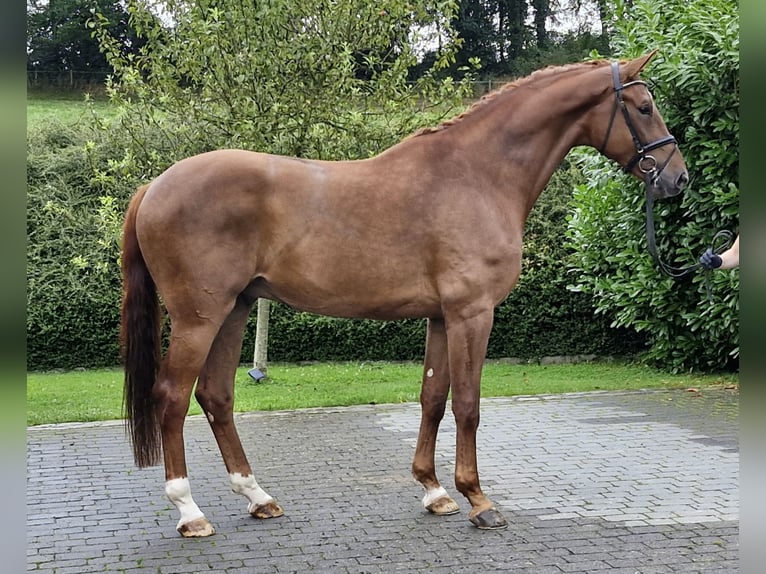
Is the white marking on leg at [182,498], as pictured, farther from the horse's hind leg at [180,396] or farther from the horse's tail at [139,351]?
the horse's tail at [139,351]

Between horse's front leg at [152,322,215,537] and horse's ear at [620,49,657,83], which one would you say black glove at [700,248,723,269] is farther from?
horse's front leg at [152,322,215,537]

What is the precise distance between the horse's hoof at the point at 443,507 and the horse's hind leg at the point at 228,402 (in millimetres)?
915

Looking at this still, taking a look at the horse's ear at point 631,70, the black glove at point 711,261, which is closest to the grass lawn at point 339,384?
the horse's ear at point 631,70

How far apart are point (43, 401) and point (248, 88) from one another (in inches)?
165

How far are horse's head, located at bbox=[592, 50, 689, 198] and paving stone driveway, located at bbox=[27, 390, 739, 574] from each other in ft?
6.43

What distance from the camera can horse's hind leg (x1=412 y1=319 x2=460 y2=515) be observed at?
15.5 feet

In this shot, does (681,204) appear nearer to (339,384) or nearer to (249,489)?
(339,384)

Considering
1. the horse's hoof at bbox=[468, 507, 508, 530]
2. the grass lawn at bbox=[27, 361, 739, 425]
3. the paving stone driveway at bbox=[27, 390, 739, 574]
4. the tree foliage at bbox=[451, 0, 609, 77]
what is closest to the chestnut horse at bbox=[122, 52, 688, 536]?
the horse's hoof at bbox=[468, 507, 508, 530]

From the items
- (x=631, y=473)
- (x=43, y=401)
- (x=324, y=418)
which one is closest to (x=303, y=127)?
(x=324, y=418)

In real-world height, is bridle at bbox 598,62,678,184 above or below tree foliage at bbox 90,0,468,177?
below

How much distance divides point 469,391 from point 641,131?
1.78m

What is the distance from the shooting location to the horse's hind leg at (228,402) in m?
4.64

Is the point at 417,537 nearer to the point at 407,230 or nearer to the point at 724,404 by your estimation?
the point at 407,230

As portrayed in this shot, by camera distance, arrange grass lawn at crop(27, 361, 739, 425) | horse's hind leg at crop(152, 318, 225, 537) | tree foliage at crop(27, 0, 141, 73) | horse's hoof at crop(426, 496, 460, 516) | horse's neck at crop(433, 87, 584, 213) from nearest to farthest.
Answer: horse's hind leg at crop(152, 318, 225, 537), horse's neck at crop(433, 87, 584, 213), horse's hoof at crop(426, 496, 460, 516), grass lawn at crop(27, 361, 739, 425), tree foliage at crop(27, 0, 141, 73)
